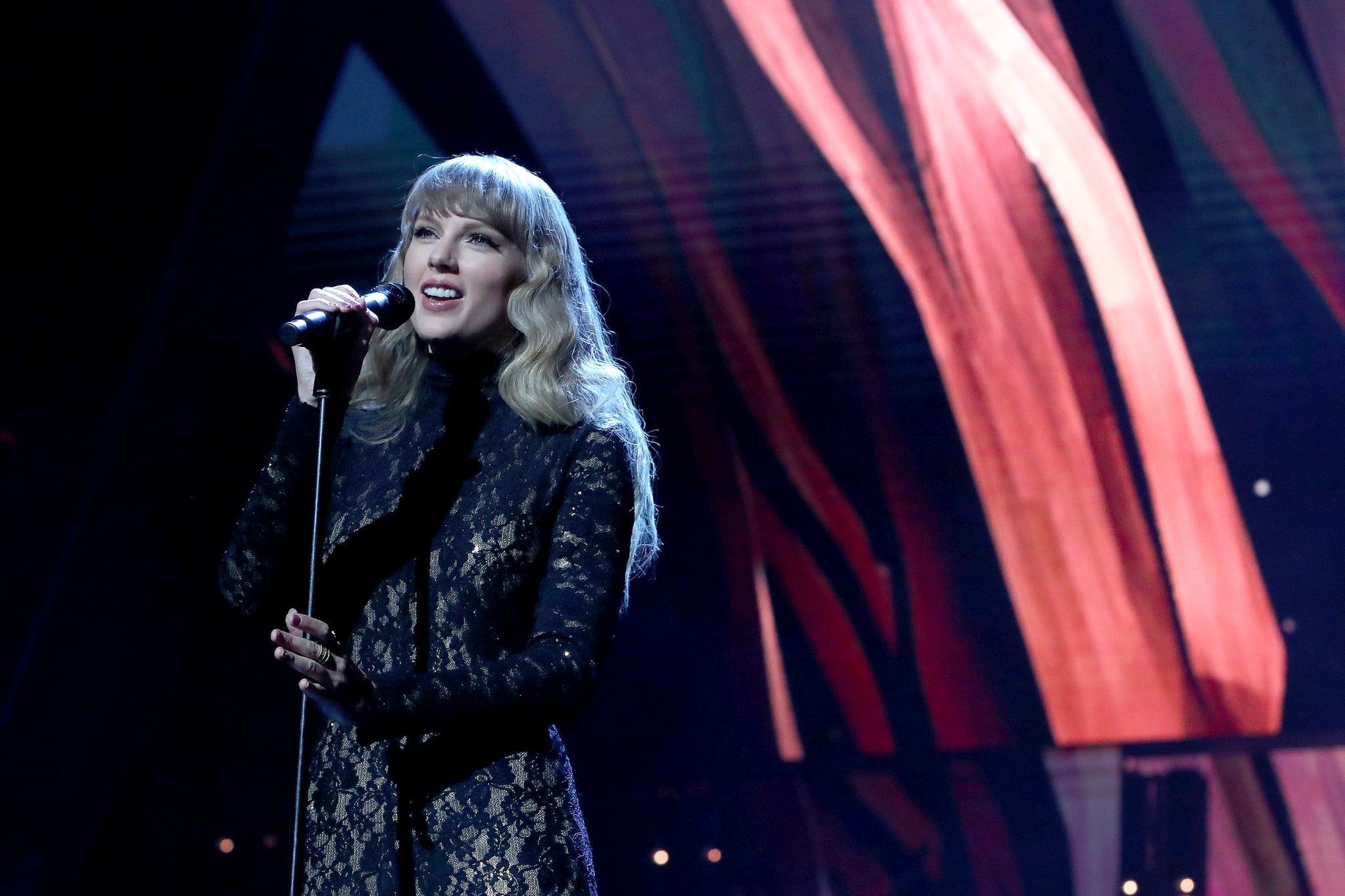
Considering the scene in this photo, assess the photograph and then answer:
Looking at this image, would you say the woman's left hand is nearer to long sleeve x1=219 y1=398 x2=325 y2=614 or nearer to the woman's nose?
long sleeve x1=219 y1=398 x2=325 y2=614

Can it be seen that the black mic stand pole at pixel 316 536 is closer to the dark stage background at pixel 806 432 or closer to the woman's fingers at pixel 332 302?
the woman's fingers at pixel 332 302

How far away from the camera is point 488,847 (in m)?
1.07

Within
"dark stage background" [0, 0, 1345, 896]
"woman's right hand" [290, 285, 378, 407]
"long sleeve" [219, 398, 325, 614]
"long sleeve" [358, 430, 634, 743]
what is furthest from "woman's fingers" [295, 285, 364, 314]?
"dark stage background" [0, 0, 1345, 896]

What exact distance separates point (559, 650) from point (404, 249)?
1.94 ft

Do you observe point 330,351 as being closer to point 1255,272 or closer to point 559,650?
point 559,650

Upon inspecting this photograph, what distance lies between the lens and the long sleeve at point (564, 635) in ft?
3.08

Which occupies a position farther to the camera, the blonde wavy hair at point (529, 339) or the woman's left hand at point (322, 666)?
the blonde wavy hair at point (529, 339)

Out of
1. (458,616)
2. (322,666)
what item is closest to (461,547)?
(458,616)

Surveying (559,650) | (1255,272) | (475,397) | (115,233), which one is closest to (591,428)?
(475,397)

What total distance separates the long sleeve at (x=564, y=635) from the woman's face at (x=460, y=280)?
0.61 ft

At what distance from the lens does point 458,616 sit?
113cm

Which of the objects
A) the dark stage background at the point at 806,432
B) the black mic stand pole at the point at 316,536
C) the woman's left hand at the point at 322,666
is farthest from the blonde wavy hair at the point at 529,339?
the dark stage background at the point at 806,432

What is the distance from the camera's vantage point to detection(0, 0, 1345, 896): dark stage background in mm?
2992

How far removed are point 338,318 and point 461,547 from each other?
0.86 ft
